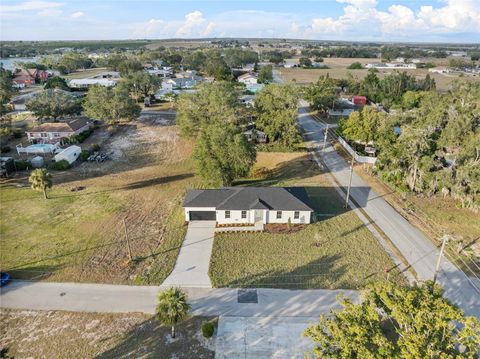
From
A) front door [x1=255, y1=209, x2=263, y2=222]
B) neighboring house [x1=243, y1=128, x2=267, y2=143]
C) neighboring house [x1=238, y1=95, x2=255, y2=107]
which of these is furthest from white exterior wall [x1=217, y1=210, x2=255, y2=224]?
neighboring house [x1=238, y1=95, x2=255, y2=107]

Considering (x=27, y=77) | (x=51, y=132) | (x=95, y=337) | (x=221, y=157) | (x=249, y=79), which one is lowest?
(x=95, y=337)

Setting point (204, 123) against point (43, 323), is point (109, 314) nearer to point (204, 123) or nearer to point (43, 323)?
point (43, 323)

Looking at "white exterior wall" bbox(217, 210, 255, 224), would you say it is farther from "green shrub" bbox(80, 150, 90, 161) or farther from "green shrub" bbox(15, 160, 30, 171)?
"green shrub" bbox(15, 160, 30, 171)

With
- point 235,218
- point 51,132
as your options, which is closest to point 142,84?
point 51,132

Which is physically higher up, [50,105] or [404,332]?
[50,105]

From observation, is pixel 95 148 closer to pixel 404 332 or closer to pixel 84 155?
pixel 84 155

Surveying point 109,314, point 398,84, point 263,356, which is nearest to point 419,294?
point 263,356
